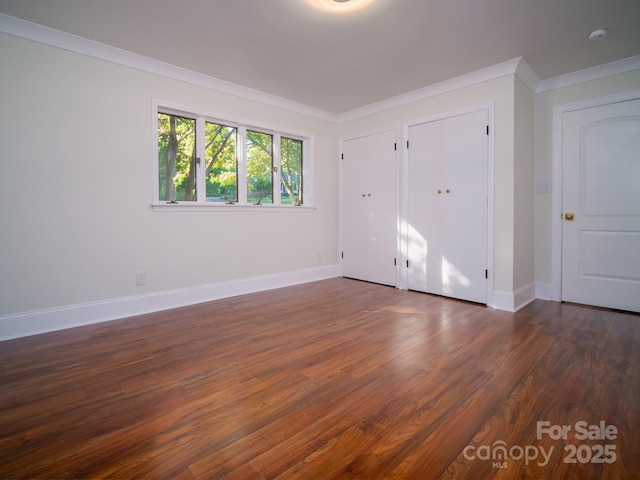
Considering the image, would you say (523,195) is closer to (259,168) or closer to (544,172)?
(544,172)

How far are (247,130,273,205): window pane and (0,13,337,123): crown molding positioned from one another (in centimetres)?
48

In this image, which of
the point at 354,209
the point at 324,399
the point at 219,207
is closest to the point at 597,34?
the point at 354,209

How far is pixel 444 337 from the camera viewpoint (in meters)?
2.52

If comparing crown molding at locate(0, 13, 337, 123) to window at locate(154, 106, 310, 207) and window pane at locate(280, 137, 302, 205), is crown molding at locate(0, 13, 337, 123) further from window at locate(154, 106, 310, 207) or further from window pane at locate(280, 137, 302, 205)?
window pane at locate(280, 137, 302, 205)

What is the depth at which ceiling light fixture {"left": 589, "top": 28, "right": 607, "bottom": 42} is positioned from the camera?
2.59 metres

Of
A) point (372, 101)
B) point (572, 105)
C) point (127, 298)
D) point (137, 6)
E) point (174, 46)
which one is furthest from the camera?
point (372, 101)

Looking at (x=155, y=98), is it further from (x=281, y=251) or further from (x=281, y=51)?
(x=281, y=251)

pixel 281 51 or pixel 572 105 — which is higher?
pixel 281 51

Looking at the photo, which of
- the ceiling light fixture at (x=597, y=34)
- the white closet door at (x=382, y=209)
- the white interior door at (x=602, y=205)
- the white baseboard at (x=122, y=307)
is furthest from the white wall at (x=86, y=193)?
the white interior door at (x=602, y=205)

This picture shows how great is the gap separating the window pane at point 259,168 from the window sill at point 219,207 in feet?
0.46

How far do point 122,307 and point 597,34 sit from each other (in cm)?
490

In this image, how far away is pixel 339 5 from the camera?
2.30 m

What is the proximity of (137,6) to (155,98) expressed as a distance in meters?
0.99

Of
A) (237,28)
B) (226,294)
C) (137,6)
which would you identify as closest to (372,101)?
(237,28)
